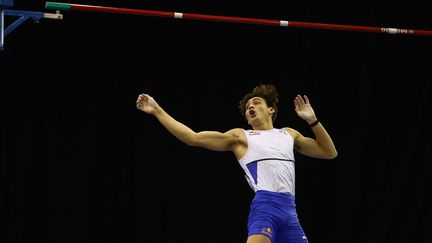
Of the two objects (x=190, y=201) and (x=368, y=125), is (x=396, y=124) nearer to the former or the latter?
(x=368, y=125)

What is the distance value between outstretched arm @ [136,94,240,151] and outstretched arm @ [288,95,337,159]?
0.52 meters

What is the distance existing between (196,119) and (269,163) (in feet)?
7.20

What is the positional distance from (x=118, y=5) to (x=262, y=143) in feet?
8.63

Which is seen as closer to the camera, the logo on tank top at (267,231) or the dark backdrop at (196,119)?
the logo on tank top at (267,231)

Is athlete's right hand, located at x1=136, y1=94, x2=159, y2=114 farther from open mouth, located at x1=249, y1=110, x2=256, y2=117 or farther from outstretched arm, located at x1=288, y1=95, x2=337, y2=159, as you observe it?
outstretched arm, located at x1=288, y1=95, x2=337, y2=159

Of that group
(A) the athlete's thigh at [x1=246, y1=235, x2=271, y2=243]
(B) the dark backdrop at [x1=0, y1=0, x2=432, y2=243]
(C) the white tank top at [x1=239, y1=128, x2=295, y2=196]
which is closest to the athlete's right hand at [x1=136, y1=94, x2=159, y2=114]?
(C) the white tank top at [x1=239, y1=128, x2=295, y2=196]

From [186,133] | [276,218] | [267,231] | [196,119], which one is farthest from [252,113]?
[196,119]

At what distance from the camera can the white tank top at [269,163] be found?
484 centimetres

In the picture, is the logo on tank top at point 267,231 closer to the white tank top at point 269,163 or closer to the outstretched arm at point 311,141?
the white tank top at point 269,163

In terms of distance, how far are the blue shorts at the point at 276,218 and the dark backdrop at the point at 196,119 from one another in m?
2.13

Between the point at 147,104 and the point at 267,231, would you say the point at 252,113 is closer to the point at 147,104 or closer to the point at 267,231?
the point at 147,104

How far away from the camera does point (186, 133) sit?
186 inches

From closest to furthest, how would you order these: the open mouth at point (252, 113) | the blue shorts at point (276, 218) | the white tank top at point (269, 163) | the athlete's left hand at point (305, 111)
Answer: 1. the blue shorts at point (276, 218)
2. the white tank top at point (269, 163)
3. the athlete's left hand at point (305, 111)
4. the open mouth at point (252, 113)

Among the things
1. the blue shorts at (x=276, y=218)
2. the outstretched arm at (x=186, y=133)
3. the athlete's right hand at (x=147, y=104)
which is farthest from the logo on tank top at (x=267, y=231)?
the athlete's right hand at (x=147, y=104)
